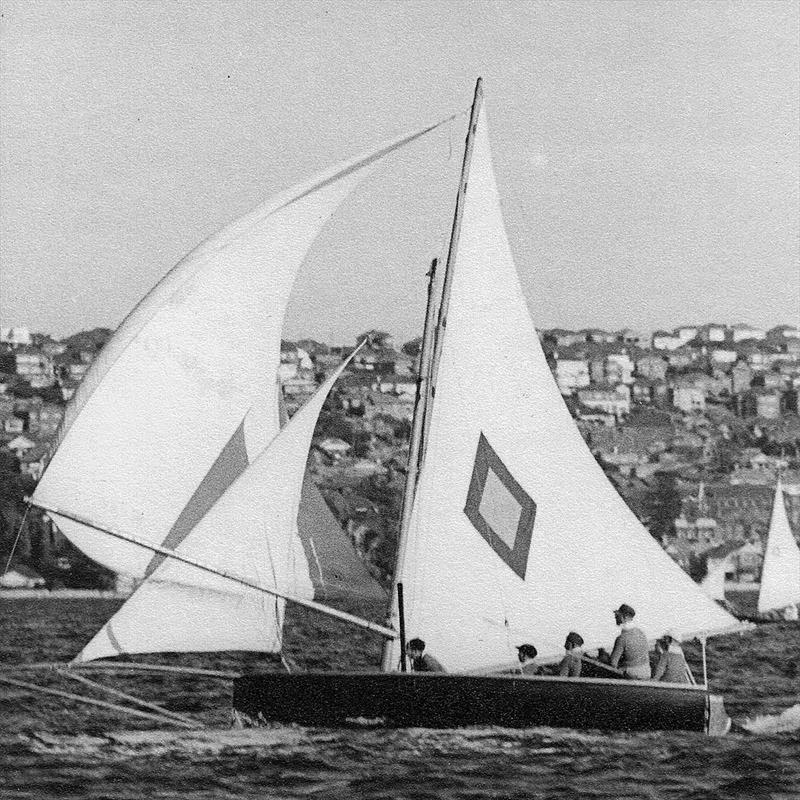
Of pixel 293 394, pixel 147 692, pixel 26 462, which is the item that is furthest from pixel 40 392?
pixel 147 692

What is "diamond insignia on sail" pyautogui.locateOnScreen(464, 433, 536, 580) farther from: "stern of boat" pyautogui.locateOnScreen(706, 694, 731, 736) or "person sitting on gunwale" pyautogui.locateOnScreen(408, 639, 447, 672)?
"stern of boat" pyautogui.locateOnScreen(706, 694, 731, 736)

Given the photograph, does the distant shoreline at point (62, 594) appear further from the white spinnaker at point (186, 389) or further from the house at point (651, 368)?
the house at point (651, 368)

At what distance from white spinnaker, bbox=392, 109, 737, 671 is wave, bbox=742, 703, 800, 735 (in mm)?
1390

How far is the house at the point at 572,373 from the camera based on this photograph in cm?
17366

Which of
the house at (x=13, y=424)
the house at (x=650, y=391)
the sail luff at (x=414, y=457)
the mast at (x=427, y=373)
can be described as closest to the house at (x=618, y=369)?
the house at (x=650, y=391)

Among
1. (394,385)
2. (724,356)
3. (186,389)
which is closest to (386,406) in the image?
(394,385)

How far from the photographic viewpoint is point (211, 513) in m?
19.9

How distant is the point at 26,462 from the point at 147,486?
336ft

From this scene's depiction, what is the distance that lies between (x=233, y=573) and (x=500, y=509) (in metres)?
3.61

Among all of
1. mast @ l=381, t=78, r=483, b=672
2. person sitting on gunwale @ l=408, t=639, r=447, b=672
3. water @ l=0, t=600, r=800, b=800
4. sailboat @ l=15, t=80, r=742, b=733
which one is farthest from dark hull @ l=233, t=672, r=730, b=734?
mast @ l=381, t=78, r=483, b=672

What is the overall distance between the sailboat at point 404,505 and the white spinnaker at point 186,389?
0.02 meters

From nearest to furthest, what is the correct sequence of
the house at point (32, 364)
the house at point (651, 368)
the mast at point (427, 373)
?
1. the mast at point (427, 373)
2. the house at point (32, 364)
3. the house at point (651, 368)

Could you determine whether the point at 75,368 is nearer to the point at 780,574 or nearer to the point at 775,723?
the point at 780,574

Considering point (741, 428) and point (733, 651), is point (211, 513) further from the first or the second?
point (741, 428)
